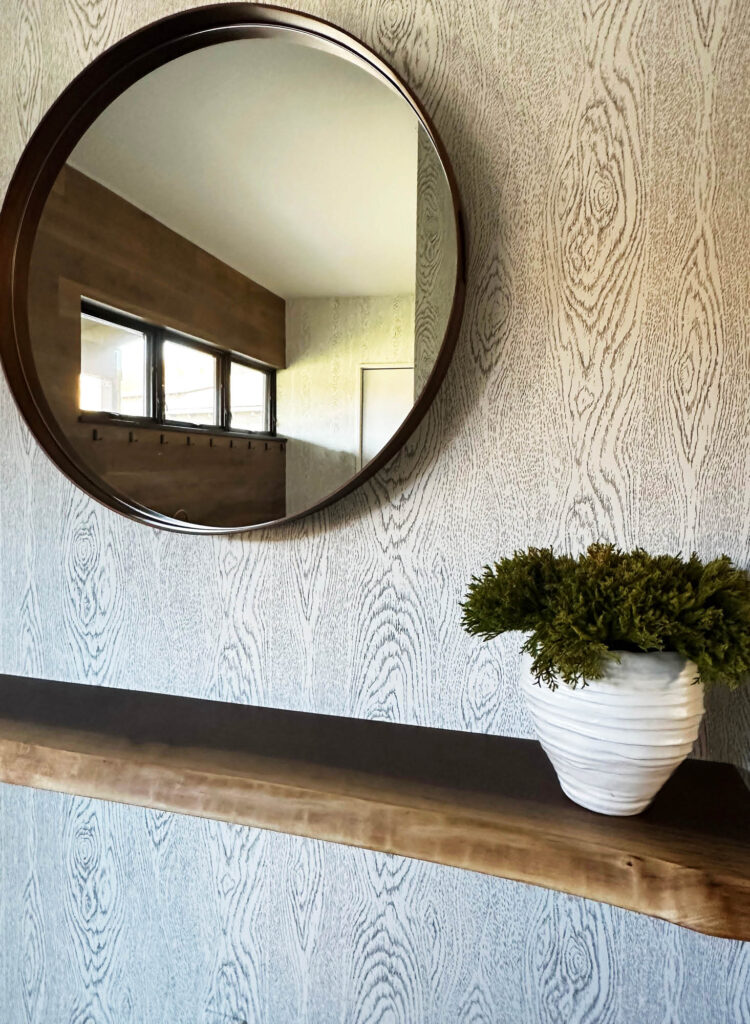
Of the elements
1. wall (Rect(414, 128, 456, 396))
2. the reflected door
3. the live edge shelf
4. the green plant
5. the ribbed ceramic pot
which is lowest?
the live edge shelf

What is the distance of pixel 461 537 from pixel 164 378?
0.51 m

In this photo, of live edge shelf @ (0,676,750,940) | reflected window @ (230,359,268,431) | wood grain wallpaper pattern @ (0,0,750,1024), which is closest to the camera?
live edge shelf @ (0,676,750,940)

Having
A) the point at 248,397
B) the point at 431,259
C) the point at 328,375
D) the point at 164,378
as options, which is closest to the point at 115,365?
the point at 164,378

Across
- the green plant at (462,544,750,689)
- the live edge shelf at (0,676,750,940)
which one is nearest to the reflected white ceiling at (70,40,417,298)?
the green plant at (462,544,750,689)

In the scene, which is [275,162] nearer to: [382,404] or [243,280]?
[243,280]

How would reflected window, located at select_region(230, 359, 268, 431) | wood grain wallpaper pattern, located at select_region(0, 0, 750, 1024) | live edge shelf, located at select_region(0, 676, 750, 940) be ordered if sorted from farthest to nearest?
reflected window, located at select_region(230, 359, 268, 431) → wood grain wallpaper pattern, located at select_region(0, 0, 750, 1024) → live edge shelf, located at select_region(0, 676, 750, 940)

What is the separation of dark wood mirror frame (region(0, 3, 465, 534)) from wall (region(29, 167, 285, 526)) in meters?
0.02

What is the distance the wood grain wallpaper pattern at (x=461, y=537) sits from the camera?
87 centimetres

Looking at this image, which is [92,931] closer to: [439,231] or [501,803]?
[501,803]

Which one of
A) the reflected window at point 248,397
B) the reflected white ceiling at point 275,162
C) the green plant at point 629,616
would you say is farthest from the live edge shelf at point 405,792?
the reflected white ceiling at point 275,162

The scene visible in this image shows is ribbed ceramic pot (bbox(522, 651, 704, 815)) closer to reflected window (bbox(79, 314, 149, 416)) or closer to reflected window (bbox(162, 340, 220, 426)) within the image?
reflected window (bbox(162, 340, 220, 426))

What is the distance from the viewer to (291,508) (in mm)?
1010

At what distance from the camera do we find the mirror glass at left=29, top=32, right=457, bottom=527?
0.95 m

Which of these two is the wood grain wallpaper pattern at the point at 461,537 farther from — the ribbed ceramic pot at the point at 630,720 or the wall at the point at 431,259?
the ribbed ceramic pot at the point at 630,720
